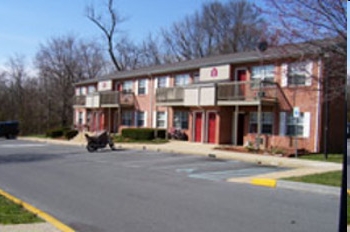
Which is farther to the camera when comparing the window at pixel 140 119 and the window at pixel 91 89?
the window at pixel 91 89

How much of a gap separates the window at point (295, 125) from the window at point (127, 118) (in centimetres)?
1791

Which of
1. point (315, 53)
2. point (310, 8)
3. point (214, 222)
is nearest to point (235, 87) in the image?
point (315, 53)

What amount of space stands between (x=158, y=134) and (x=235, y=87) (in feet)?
29.0

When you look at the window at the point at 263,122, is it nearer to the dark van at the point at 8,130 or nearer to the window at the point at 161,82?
the window at the point at 161,82

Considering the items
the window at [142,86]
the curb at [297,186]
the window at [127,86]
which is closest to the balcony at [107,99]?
the window at [127,86]

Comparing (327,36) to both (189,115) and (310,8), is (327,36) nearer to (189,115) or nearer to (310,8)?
(310,8)

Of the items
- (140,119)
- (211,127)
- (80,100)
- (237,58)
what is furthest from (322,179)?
(80,100)

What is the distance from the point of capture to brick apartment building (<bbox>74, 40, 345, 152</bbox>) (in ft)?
74.9

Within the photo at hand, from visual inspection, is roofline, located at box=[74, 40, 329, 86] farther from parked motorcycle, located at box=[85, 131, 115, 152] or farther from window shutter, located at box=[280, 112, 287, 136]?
parked motorcycle, located at box=[85, 131, 115, 152]

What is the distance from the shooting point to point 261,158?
65.4ft

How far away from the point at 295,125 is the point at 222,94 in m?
5.20

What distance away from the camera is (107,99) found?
135ft

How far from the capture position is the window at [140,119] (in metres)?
36.9

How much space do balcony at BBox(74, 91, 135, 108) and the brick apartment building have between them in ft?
0.32
